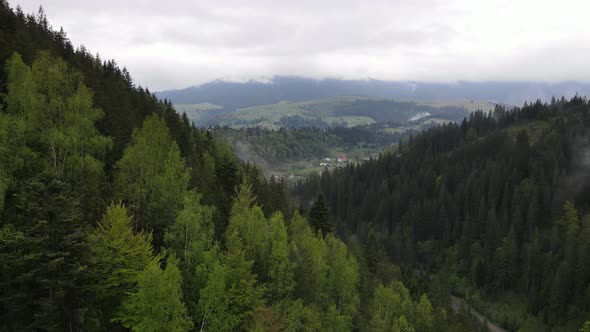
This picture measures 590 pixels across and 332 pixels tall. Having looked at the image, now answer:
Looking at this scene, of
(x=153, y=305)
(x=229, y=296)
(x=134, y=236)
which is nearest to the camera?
(x=153, y=305)

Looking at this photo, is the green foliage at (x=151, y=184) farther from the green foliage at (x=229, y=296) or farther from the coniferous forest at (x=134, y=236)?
the green foliage at (x=229, y=296)

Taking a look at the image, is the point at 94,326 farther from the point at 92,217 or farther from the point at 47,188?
the point at 92,217

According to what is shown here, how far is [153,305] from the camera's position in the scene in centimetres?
3462

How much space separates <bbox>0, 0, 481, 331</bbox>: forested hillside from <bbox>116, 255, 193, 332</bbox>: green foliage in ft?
0.39

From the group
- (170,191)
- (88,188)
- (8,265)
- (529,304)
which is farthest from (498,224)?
(8,265)

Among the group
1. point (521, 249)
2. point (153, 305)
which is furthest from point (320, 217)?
point (521, 249)

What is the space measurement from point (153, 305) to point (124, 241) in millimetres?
6623

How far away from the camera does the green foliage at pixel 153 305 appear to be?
3438 cm

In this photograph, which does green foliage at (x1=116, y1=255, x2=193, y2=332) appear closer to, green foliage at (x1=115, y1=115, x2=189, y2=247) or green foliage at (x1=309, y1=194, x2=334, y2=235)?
green foliage at (x1=115, y1=115, x2=189, y2=247)

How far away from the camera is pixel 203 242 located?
48.5 m

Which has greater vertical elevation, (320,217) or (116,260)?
(116,260)

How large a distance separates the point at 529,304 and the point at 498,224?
140 ft

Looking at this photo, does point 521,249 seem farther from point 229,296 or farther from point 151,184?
point 151,184

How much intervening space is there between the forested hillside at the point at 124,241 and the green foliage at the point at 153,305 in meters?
0.12
